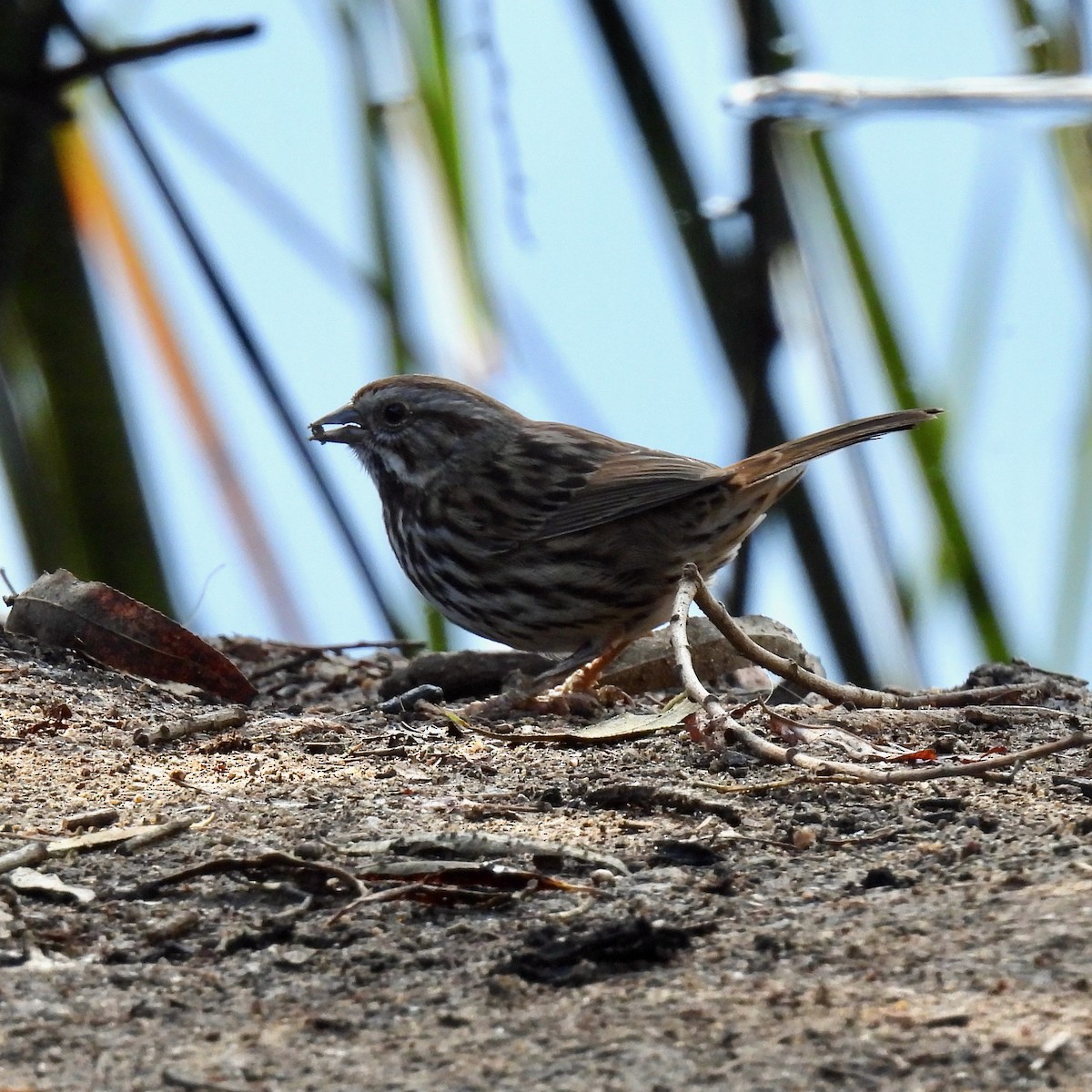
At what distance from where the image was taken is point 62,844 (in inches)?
103

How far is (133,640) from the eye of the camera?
14.0 feet

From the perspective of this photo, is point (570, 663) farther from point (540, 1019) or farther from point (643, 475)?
point (540, 1019)

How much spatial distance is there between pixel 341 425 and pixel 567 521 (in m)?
1.02

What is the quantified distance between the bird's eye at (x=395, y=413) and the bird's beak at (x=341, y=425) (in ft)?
0.32

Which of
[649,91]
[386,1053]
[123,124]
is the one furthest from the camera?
[649,91]

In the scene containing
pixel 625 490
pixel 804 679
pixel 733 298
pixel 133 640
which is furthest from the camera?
pixel 733 298

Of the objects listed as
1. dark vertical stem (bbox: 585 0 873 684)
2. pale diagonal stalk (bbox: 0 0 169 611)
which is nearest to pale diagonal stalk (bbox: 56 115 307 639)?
pale diagonal stalk (bbox: 0 0 169 611)

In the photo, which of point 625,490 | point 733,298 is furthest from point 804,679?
point 733,298

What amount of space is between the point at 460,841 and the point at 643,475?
2873 millimetres

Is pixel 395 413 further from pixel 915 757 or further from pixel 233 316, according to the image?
pixel 915 757

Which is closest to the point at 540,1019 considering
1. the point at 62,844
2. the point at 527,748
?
the point at 62,844

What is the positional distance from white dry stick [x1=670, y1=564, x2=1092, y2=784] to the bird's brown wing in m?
1.64

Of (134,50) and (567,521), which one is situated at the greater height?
(134,50)

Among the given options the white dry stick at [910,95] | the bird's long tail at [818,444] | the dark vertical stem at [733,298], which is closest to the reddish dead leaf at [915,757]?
the white dry stick at [910,95]
